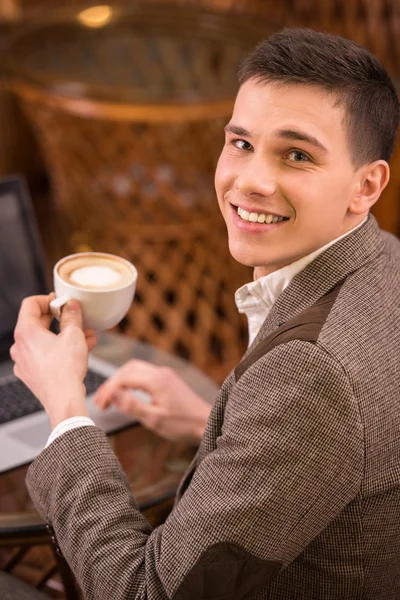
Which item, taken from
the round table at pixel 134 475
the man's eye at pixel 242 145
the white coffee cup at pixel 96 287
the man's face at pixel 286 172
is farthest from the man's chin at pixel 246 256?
the round table at pixel 134 475

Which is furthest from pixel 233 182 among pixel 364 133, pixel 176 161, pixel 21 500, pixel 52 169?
pixel 52 169

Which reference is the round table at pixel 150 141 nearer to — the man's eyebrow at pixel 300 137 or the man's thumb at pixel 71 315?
the man's thumb at pixel 71 315

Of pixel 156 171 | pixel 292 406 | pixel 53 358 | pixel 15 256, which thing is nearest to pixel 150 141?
pixel 156 171

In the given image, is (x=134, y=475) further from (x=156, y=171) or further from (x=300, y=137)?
(x=156, y=171)

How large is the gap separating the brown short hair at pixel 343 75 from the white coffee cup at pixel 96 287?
0.34m

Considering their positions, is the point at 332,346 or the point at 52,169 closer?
the point at 332,346

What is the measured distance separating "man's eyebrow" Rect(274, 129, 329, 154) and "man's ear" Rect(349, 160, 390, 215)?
0.27ft

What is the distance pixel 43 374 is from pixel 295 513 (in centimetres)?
38

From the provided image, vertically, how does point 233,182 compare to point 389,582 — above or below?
above

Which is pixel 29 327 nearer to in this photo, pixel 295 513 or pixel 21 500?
pixel 21 500

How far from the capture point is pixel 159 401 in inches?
55.6

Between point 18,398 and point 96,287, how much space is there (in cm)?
32

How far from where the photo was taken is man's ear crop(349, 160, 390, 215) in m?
1.04

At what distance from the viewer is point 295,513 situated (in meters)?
0.93
